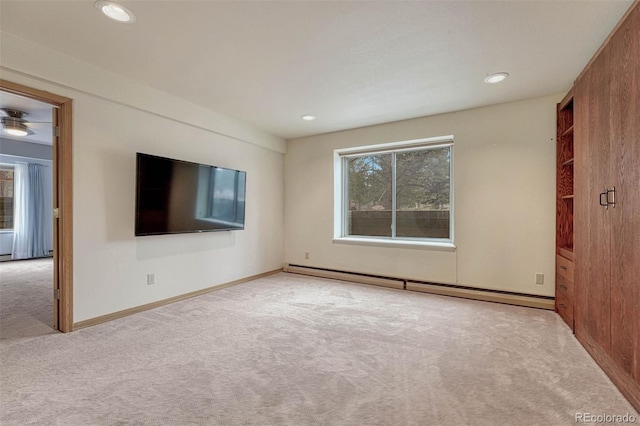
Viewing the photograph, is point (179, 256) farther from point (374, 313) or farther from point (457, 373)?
point (457, 373)

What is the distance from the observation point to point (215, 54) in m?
2.49

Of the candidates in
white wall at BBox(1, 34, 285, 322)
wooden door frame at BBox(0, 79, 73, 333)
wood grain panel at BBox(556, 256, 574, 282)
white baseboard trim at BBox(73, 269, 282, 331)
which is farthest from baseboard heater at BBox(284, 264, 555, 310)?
wooden door frame at BBox(0, 79, 73, 333)

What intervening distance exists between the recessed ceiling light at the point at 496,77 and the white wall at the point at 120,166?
10.4 ft

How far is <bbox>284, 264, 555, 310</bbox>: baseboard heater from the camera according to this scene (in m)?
3.41

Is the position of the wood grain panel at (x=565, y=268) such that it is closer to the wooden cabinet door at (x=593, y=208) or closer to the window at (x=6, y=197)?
the wooden cabinet door at (x=593, y=208)

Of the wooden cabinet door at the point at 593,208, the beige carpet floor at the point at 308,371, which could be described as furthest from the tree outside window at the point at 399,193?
the wooden cabinet door at the point at 593,208

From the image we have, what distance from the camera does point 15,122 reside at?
4.42 meters

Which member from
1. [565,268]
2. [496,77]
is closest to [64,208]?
[496,77]

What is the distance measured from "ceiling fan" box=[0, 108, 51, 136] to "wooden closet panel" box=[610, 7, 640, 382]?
6.39 m

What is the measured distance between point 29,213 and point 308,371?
7.74 m

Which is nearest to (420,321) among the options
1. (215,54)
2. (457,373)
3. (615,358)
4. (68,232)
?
(457,373)

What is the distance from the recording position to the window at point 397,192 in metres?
4.22

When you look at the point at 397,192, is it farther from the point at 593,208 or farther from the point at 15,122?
the point at 15,122

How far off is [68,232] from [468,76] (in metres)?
3.98
